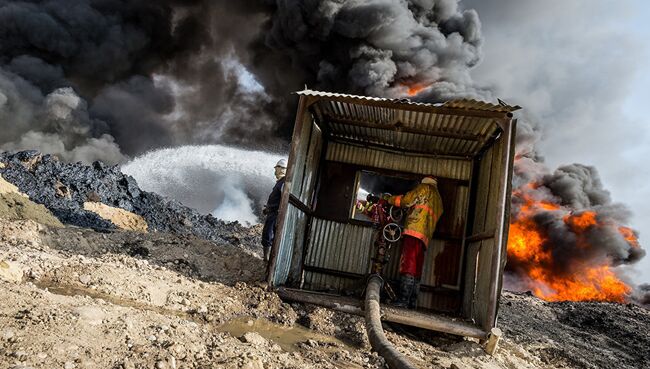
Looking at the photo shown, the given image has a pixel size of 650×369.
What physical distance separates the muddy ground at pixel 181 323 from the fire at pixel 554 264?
11.4 meters

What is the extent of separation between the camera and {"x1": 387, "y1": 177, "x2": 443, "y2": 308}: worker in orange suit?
20.2 feet

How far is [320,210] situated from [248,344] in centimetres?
419

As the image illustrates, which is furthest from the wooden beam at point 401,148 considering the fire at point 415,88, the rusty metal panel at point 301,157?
the fire at point 415,88

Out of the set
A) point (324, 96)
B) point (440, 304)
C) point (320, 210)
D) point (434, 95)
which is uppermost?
point (434, 95)

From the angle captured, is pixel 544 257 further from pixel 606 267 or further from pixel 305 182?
pixel 305 182

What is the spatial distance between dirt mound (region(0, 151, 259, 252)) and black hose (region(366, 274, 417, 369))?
24.6 ft

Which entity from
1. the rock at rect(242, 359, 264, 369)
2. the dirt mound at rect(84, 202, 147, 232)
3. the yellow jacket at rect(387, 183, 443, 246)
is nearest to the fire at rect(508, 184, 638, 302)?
the yellow jacket at rect(387, 183, 443, 246)

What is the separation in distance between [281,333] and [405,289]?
8.07ft

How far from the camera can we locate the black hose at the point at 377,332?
3400 millimetres

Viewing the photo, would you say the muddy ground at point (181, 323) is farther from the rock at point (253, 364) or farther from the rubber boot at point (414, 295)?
the rubber boot at point (414, 295)

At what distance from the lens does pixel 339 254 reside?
7.30 m

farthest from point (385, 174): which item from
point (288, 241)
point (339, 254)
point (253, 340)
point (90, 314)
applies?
point (90, 314)

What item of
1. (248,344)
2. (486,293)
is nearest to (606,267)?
(486,293)

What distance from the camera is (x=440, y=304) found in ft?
22.9
